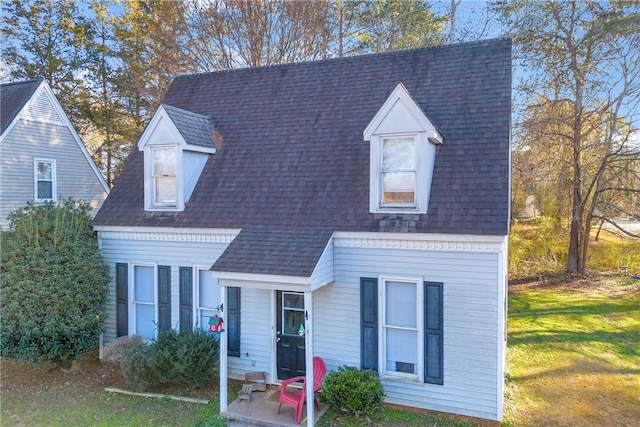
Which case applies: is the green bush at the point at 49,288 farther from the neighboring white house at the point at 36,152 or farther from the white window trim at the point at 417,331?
the white window trim at the point at 417,331

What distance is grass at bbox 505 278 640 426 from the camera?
8406 millimetres

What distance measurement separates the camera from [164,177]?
10.5m

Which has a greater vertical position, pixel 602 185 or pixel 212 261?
pixel 602 185

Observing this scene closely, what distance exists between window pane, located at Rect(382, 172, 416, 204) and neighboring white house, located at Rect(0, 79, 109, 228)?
520 inches

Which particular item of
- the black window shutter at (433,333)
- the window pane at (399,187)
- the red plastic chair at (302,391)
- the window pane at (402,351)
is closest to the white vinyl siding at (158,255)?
the red plastic chair at (302,391)

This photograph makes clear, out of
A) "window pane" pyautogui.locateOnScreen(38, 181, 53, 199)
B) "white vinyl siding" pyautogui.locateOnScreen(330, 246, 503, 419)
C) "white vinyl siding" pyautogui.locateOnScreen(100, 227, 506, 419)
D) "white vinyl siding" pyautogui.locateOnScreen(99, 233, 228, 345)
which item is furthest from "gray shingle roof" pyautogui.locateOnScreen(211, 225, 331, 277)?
"window pane" pyautogui.locateOnScreen(38, 181, 53, 199)

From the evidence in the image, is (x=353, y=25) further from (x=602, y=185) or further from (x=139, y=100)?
(x=602, y=185)

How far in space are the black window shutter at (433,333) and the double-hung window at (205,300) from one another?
16.2 feet

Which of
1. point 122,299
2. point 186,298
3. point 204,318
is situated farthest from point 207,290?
point 122,299

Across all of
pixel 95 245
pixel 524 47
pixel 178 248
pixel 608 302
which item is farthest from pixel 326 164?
pixel 524 47

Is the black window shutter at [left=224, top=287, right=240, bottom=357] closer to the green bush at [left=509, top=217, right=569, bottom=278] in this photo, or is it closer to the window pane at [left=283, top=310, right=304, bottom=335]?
the window pane at [left=283, top=310, right=304, bottom=335]

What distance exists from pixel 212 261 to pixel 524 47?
19.9 metres

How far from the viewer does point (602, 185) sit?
66.5 feet

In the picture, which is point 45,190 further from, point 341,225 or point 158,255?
point 341,225
